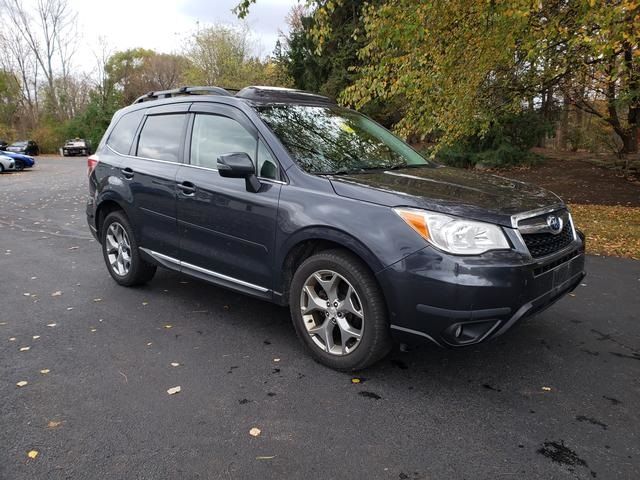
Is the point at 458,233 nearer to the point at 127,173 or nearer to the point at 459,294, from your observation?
the point at 459,294

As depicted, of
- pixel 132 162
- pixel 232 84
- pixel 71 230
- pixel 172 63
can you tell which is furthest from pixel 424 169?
pixel 172 63

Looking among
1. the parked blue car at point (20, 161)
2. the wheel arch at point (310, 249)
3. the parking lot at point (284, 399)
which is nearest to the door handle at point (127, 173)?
the parking lot at point (284, 399)

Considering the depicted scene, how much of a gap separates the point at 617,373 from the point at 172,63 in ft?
222

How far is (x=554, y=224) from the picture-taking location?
133 inches

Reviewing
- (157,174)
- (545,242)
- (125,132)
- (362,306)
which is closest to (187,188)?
(157,174)

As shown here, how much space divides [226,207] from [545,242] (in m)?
2.26

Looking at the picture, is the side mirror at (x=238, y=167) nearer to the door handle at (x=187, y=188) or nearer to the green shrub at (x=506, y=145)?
the door handle at (x=187, y=188)

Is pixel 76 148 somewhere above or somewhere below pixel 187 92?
below

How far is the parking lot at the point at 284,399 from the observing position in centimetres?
250

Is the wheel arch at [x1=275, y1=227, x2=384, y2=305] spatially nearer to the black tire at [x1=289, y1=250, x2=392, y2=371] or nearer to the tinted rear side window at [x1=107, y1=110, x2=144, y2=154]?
the black tire at [x1=289, y1=250, x2=392, y2=371]

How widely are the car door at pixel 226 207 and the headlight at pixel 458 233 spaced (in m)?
1.13

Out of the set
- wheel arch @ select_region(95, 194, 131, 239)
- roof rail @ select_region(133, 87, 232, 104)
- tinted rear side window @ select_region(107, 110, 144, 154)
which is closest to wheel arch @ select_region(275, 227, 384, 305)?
roof rail @ select_region(133, 87, 232, 104)

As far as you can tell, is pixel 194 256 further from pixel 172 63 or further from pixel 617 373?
pixel 172 63

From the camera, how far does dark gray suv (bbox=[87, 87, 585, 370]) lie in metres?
2.95
